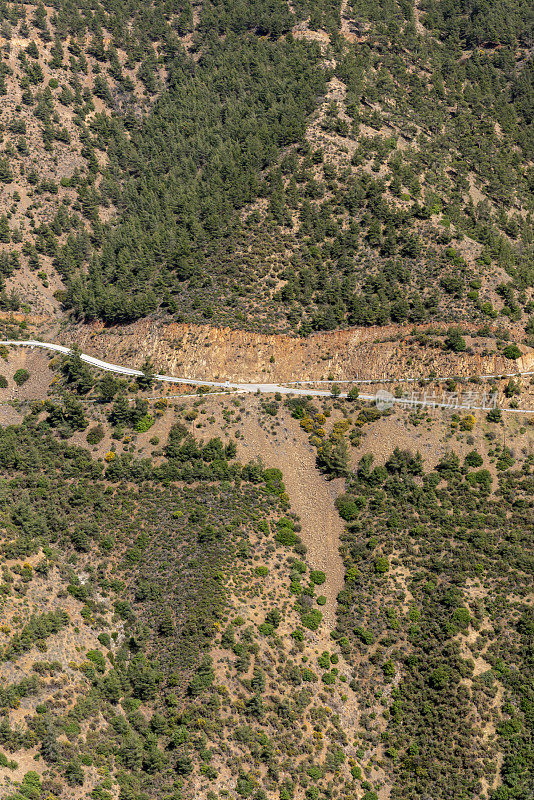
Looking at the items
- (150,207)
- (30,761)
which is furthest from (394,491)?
(150,207)

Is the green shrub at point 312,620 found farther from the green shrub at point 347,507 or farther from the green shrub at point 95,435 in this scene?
the green shrub at point 95,435

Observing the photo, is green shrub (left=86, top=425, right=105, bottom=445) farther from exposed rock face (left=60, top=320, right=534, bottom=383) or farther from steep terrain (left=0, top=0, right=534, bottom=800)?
exposed rock face (left=60, top=320, right=534, bottom=383)

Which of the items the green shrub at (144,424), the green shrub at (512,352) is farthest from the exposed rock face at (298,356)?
the green shrub at (144,424)

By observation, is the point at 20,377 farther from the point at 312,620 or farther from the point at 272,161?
the point at 312,620

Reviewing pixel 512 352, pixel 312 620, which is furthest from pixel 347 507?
pixel 512 352

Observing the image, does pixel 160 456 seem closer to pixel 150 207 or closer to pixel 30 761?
pixel 30 761

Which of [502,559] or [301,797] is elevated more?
[502,559]
